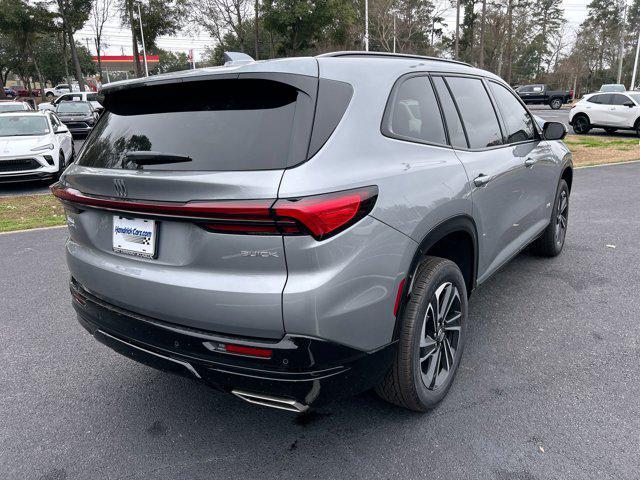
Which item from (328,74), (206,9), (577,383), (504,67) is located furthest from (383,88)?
(504,67)

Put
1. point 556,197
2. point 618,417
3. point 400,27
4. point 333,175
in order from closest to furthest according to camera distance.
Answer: point 333,175 < point 618,417 < point 556,197 < point 400,27

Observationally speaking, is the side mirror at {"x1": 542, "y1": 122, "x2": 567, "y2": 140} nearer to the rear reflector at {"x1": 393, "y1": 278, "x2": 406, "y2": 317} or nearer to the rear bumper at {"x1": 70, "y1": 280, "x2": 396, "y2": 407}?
the rear reflector at {"x1": 393, "y1": 278, "x2": 406, "y2": 317}

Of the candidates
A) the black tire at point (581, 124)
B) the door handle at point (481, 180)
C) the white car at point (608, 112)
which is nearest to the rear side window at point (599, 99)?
the white car at point (608, 112)

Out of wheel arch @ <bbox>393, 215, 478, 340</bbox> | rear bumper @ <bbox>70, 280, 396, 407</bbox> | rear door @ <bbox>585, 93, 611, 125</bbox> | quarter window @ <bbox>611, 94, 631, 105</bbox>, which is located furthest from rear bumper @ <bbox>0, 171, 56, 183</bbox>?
quarter window @ <bbox>611, 94, 631, 105</bbox>

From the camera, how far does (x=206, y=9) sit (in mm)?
42062

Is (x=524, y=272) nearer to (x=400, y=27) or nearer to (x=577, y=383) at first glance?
(x=577, y=383)

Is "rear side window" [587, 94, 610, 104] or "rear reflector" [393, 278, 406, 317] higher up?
"rear side window" [587, 94, 610, 104]

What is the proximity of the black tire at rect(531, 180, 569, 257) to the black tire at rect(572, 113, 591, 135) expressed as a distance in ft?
51.2

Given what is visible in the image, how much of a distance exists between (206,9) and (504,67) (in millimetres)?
36125

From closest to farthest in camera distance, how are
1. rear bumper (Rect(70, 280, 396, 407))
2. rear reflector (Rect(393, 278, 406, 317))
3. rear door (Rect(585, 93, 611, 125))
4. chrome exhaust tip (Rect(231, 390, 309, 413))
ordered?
rear bumper (Rect(70, 280, 396, 407)) < chrome exhaust tip (Rect(231, 390, 309, 413)) < rear reflector (Rect(393, 278, 406, 317)) < rear door (Rect(585, 93, 611, 125))

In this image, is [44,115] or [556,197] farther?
[44,115]

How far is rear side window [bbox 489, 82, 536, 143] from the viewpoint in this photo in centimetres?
363

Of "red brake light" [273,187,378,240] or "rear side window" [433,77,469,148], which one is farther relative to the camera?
"rear side window" [433,77,469,148]

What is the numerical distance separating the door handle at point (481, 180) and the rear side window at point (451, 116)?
0.20 m
